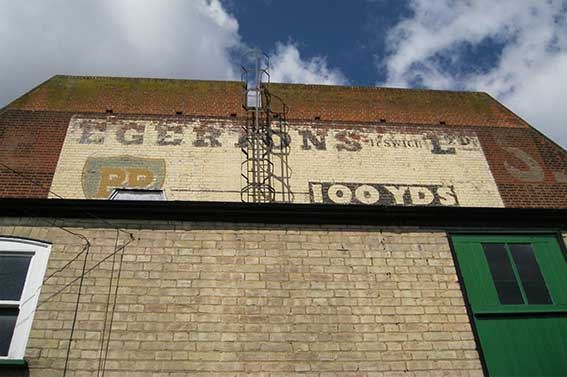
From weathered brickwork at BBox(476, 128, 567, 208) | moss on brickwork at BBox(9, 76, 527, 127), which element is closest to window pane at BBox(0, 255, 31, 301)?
moss on brickwork at BBox(9, 76, 527, 127)

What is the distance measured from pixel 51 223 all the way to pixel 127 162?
534 cm

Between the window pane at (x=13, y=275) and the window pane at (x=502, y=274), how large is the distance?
22.7 feet

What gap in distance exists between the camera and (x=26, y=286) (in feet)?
21.4

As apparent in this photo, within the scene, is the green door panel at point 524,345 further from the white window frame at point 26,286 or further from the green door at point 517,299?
the white window frame at point 26,286

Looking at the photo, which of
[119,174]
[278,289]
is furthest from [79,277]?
[119,174]

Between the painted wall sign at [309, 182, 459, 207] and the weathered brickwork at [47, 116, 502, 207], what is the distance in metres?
0.03

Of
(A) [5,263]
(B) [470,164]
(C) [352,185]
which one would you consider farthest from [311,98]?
(A) [5,263]

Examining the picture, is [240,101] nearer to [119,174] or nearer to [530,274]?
[119,174]

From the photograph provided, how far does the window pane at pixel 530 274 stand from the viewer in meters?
7.15

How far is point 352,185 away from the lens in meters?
12.5

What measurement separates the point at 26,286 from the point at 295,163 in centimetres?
767

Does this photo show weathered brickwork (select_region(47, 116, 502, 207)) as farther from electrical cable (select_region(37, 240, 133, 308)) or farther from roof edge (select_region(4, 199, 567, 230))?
electrical cable (select_region(37, 240, 133, 308))

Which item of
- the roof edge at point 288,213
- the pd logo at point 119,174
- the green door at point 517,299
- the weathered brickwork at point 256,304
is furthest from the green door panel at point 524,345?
the pd logo at point 119,174

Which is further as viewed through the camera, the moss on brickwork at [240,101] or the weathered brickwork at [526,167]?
the moss on brickwork at [240,101]
